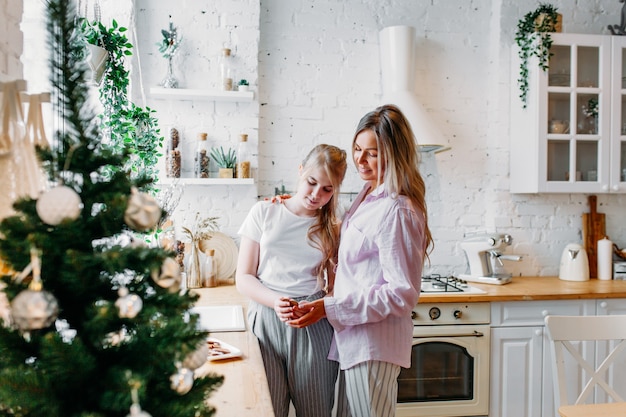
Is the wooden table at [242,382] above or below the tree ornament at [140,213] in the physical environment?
below

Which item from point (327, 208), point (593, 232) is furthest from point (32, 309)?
Answer: point (593, 232)

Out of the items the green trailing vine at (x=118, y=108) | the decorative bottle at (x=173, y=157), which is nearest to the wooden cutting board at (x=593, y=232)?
the decorative bottle at (x=173, y=157)

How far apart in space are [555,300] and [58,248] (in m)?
2.85

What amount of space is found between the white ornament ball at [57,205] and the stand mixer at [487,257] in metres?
2.89

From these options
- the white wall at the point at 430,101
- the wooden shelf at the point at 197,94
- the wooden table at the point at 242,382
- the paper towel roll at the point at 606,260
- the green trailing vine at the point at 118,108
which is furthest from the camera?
the paper towel roll at the point at 606,260

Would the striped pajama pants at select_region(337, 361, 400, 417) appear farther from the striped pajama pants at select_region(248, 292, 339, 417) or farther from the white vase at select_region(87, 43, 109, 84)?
the white vase at select_region(87, 43, 109, 84)

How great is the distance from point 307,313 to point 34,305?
1198 mm

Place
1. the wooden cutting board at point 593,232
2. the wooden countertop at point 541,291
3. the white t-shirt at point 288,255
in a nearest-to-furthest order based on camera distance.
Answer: the white t-shirt at point 288,255
the wooden countertop at point 541,291
the wooden cutting board at point 593,232

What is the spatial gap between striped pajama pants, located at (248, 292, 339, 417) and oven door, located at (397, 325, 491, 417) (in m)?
1.07

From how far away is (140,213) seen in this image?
0.54 metres

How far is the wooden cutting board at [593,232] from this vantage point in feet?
11.0

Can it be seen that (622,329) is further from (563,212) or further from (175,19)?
(175,19)

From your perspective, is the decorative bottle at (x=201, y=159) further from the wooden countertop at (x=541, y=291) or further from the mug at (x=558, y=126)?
the mug at (x=558, y=126)

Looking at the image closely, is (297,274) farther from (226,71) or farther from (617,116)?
(617,116)
